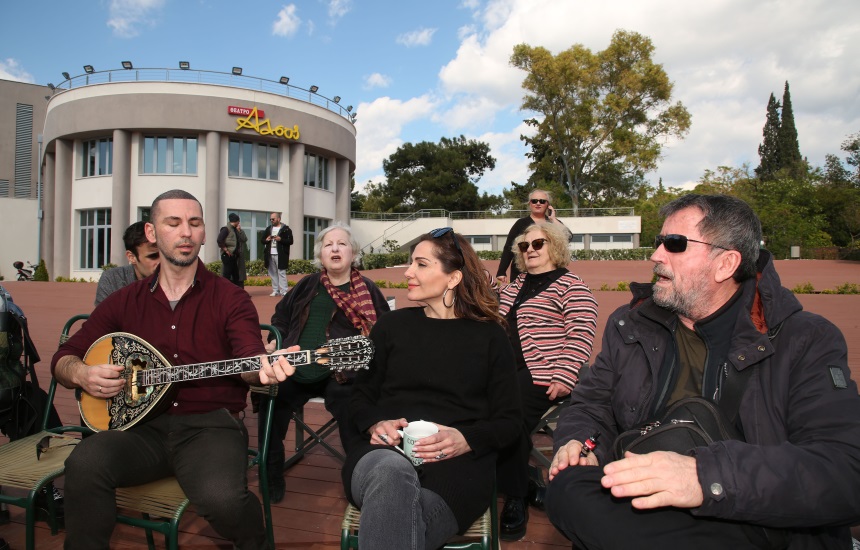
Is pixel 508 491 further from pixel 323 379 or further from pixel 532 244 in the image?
pixel 532 244

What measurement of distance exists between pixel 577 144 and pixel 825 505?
42285 millimetres

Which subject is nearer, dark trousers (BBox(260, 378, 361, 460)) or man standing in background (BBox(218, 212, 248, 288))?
dark trousers (BBox(260, 378, 361, 460))

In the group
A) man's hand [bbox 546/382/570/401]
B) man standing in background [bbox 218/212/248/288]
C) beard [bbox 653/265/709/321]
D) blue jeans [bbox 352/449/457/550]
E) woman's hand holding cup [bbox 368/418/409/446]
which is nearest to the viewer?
blue jeans [bbox 352/449/457/550]

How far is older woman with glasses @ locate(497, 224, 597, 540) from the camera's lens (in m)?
3.19

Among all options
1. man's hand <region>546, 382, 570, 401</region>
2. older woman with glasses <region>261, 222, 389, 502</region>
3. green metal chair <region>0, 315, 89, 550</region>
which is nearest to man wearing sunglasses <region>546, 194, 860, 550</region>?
man's hand <region>546, 382, 570, 401</region>

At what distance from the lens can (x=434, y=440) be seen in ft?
6.69

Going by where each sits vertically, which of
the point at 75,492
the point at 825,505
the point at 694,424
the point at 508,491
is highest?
the point at 694,424

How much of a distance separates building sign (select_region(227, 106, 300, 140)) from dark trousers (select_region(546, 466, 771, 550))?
2755 centimetres

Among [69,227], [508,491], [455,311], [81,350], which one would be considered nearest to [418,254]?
[455,311]

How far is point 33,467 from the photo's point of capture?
2434 millimetres

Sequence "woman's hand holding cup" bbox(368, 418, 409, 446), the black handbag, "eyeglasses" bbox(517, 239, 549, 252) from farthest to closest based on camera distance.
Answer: "eyeglasses" bbox(517, 239, 549, 252) → "woman's hand holding cup" bbox(368, 418, 409, 446) → the black handbag

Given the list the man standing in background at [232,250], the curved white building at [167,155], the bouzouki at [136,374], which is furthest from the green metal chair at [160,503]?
the curved white building at [167,155]

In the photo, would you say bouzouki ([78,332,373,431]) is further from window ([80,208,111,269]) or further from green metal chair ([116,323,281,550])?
window ([80,208,111,269])

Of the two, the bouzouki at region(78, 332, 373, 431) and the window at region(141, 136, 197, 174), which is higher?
the window at region(141, 136, 197, 174)
